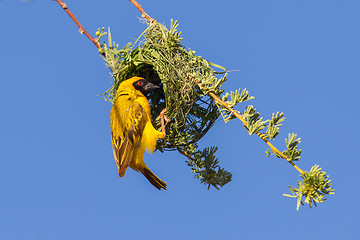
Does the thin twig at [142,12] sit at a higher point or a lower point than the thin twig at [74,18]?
higher

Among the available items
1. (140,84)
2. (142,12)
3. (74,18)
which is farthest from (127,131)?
(74,18)

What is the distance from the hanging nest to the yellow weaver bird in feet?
0.25

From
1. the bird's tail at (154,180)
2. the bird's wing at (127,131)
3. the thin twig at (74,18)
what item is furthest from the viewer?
the bird's tail at (154,180)

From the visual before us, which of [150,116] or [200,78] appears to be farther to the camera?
[150,116]

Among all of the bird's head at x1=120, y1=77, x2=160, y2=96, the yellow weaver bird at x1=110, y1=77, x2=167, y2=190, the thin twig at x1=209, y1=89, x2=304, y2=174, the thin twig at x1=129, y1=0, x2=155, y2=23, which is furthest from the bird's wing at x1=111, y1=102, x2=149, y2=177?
the thin twig at x1=209, y1=89, x2=304, y2=174

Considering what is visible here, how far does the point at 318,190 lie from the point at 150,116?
5.35ft

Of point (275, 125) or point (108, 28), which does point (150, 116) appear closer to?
point (108, 28)

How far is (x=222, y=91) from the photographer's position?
308 centimetres

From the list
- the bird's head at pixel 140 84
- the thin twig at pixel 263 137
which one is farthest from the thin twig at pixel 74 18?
the thin twig at pixel 263 137

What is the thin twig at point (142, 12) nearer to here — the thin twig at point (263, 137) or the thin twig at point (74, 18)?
the thin twig at point (74, 18)

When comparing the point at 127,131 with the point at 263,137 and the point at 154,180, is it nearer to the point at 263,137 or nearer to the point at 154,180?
the point at 154,180

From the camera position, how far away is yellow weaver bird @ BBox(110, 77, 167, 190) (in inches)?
142

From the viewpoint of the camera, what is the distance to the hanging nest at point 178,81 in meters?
3.37

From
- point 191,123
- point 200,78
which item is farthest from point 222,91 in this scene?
point 191,123
